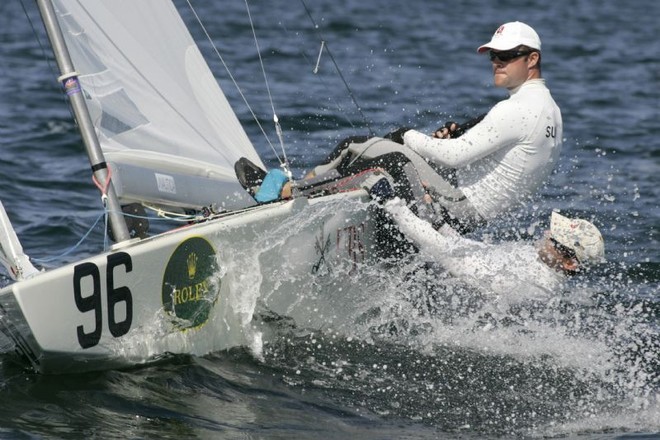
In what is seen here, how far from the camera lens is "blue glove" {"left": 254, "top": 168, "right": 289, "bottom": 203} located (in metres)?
4.90

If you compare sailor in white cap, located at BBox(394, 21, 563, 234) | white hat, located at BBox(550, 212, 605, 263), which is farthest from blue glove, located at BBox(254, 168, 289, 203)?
white hat, located at BBox(550, 212, 605, 263)

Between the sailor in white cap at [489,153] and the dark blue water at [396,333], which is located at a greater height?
the sailor in white cap at [489,153]

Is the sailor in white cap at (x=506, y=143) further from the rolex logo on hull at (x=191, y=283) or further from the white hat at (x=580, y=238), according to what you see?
the rolex logo on hull at (x=191, y=283)

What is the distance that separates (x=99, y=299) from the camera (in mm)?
4078

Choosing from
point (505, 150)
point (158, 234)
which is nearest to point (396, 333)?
point (505, 150)

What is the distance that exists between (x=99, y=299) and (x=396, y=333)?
1.50m

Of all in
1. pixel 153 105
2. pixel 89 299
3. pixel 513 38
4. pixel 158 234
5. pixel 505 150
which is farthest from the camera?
pixel 153 105

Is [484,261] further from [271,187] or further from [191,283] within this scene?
[191,283]

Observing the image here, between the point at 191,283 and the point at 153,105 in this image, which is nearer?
the point at 191,283

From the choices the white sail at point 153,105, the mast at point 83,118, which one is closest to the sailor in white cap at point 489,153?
the white sail at point 153,105

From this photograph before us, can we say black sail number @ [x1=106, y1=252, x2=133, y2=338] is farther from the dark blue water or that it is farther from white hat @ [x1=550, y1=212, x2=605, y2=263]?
white hat @ [x1=550, y1=212, x2=605, y2=263]

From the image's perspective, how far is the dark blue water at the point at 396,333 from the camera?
13.7ft

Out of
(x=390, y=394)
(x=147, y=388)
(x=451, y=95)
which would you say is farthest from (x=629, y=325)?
(x=451, y=95)

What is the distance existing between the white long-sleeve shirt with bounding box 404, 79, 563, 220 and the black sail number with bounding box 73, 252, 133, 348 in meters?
1.47
